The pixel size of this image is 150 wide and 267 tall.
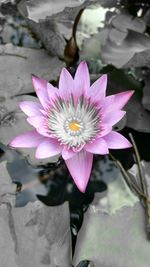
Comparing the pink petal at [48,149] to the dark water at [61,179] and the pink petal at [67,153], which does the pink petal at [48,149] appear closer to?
the pink petal at [67,153]

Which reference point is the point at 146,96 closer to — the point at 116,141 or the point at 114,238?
the point at 116,141

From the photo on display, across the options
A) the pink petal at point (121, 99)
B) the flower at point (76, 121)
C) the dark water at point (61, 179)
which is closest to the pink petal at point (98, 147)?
the flower at point (76, 121)

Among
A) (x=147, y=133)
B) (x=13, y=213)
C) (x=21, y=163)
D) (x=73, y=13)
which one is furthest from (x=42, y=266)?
(x=73, y=13)

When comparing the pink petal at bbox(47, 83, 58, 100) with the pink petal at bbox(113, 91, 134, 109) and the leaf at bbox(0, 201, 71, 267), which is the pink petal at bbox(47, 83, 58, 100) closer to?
the pink petal at bbox(113, 91, 134, 109)

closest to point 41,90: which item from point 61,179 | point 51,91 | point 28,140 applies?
point 51,91

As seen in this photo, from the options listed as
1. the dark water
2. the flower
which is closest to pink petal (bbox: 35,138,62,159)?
the flower

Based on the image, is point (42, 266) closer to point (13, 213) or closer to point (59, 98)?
point (13, 213)

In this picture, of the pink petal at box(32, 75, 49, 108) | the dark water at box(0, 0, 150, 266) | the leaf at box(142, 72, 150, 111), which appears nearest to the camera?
the pink petal at box(32, 75, 49, 108)
